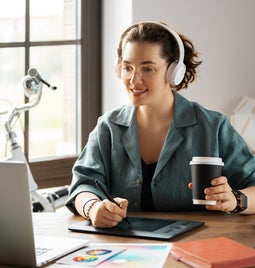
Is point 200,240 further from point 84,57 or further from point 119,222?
point 84,57

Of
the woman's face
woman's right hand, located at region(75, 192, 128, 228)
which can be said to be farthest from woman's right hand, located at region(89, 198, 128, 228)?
the woman's face

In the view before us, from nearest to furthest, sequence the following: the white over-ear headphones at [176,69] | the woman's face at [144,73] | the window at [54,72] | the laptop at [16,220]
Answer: the laptop at [16,220]
the woman's face at [144,73]
the white over-ear headphones at [176,69]
the window at [54,72]

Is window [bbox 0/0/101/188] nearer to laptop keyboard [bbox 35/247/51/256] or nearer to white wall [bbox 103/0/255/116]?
white wall [bbox 103/0/255/116]

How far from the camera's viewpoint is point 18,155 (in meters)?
3.16

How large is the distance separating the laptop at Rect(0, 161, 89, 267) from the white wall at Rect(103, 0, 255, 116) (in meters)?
2.02

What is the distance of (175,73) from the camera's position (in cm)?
250

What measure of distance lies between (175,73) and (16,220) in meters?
1.00

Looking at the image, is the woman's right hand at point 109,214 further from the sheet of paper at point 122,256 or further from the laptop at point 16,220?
the laptop at point 16,220

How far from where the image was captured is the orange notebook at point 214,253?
1.68 meters

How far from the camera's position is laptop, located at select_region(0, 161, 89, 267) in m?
1.67

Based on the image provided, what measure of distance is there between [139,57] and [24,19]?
129 cm

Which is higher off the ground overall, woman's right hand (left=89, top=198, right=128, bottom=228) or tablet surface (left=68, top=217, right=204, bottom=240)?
woman's right hand (left=89, top=198, right=128, bottom=228)

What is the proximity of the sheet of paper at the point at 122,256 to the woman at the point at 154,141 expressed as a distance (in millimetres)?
464

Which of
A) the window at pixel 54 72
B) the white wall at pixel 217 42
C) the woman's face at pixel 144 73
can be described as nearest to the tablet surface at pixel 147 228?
the woman's face at pixel 144 73
